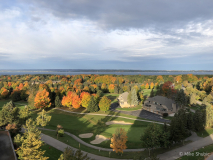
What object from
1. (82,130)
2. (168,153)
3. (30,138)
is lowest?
(82,130)

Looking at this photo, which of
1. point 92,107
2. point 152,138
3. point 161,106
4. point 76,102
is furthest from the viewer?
point 76,102

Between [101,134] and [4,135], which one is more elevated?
[4,135]

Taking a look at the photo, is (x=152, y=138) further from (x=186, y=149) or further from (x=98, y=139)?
(x=98, y=139)

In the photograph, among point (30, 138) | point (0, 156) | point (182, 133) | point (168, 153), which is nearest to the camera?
point (30, 138)

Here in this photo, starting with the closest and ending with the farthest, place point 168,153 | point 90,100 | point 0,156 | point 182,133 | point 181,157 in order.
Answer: point 0,156 < point 181,157 < point 168,153 < point 182,133 < point 90,100

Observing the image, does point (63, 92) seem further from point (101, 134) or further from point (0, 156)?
point (0, 156)

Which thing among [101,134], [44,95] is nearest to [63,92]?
[44,95]

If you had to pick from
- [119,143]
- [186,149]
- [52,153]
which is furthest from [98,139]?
[186,149]
